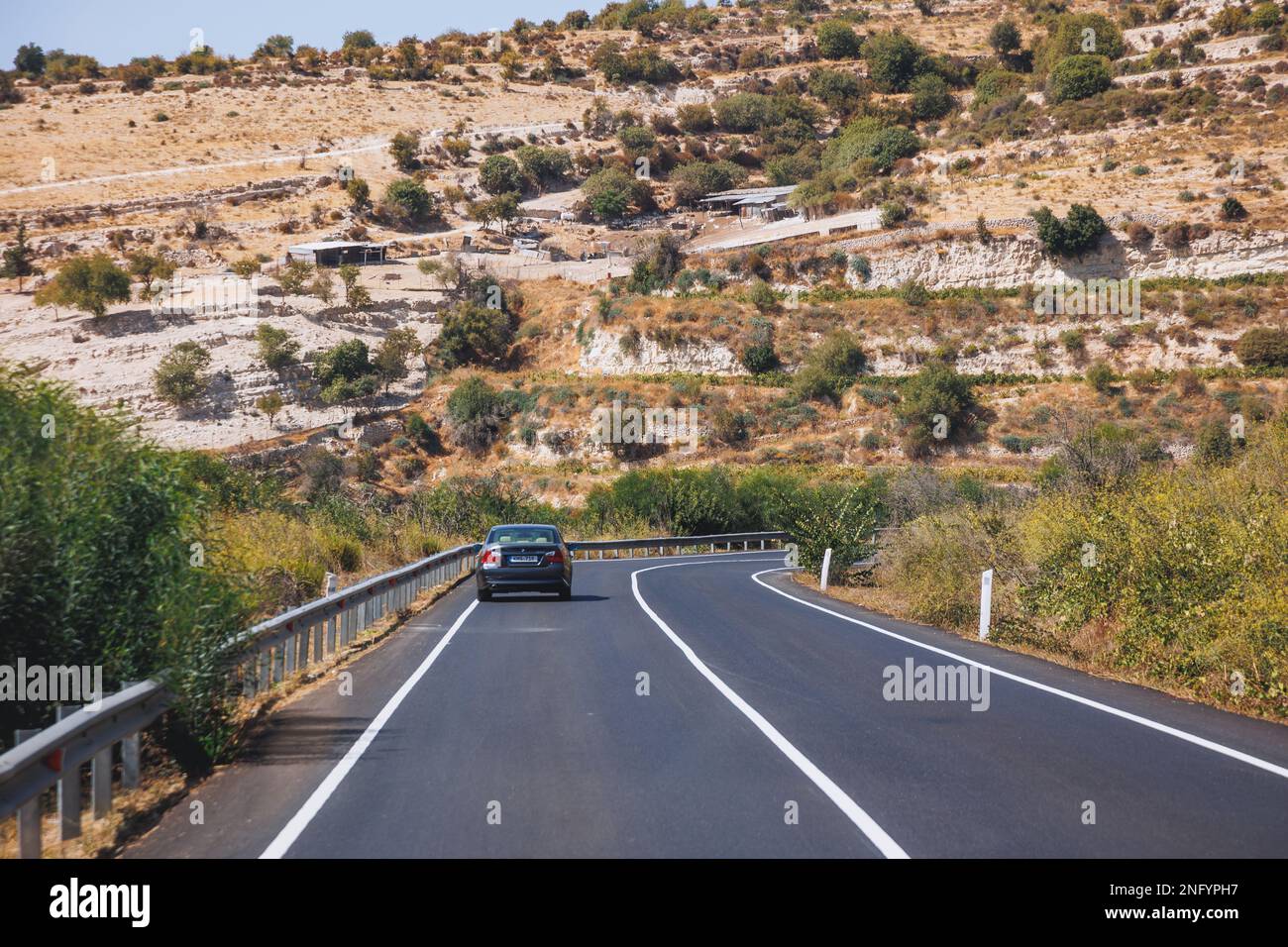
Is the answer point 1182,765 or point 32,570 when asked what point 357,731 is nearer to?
point 32,570

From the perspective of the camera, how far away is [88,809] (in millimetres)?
8180

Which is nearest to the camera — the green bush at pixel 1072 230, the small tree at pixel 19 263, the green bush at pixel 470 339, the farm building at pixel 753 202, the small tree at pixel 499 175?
the green bush at pixel 1072 230

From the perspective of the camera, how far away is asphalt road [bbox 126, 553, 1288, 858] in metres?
7.02

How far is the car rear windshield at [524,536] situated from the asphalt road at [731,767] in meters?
8.86

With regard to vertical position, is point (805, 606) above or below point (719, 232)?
below

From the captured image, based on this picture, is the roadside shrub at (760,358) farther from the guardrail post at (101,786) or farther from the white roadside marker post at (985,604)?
the guardrail post at (101,786)

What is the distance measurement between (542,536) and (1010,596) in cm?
1039

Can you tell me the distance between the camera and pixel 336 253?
89375 mm

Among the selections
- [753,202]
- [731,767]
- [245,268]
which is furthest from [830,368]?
[731,767]

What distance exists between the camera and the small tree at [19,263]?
7731 cm

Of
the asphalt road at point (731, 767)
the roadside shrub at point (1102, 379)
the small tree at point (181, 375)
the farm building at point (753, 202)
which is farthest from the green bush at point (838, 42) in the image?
the asphalt road at point (731, 767)

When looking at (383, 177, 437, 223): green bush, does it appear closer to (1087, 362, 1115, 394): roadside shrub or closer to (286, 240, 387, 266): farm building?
(286, 240, 387, 266): farm building

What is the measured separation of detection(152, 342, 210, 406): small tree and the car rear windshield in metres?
45.7
